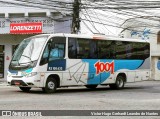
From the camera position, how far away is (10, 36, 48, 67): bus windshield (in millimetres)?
18180

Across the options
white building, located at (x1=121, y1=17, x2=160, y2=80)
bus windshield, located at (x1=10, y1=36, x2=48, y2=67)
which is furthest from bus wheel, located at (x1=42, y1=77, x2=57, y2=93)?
white building, located at (x1=121, y1=17, x2=160, y2=80)

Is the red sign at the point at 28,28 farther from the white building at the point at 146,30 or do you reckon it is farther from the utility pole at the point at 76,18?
the white building at the point at 146,30

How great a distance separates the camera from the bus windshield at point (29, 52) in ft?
59.6

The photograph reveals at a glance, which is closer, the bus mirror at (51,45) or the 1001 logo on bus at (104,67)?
the bus mirror at (51,45)

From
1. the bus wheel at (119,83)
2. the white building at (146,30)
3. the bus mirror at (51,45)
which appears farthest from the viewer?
the white building at (146,30)

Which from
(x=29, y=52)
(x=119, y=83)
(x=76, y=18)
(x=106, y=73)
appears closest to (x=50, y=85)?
(x=29, y=52)

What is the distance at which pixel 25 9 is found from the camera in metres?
32.1

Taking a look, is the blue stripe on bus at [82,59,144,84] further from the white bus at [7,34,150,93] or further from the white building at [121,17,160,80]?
the white building at [121,17,160,80]

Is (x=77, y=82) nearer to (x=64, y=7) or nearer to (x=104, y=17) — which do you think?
(x=64, y=7)

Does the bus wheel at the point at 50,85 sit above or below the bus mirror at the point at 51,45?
below

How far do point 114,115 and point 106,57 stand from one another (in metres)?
10.3

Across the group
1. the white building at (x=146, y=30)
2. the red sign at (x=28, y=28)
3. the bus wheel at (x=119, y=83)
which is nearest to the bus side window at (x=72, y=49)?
the bus wheel at (x=119, y=83)

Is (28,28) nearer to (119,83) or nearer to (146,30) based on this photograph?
(119,83)

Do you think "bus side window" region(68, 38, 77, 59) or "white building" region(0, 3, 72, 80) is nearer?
"bus side window" region(68, 38, 77, 59)
